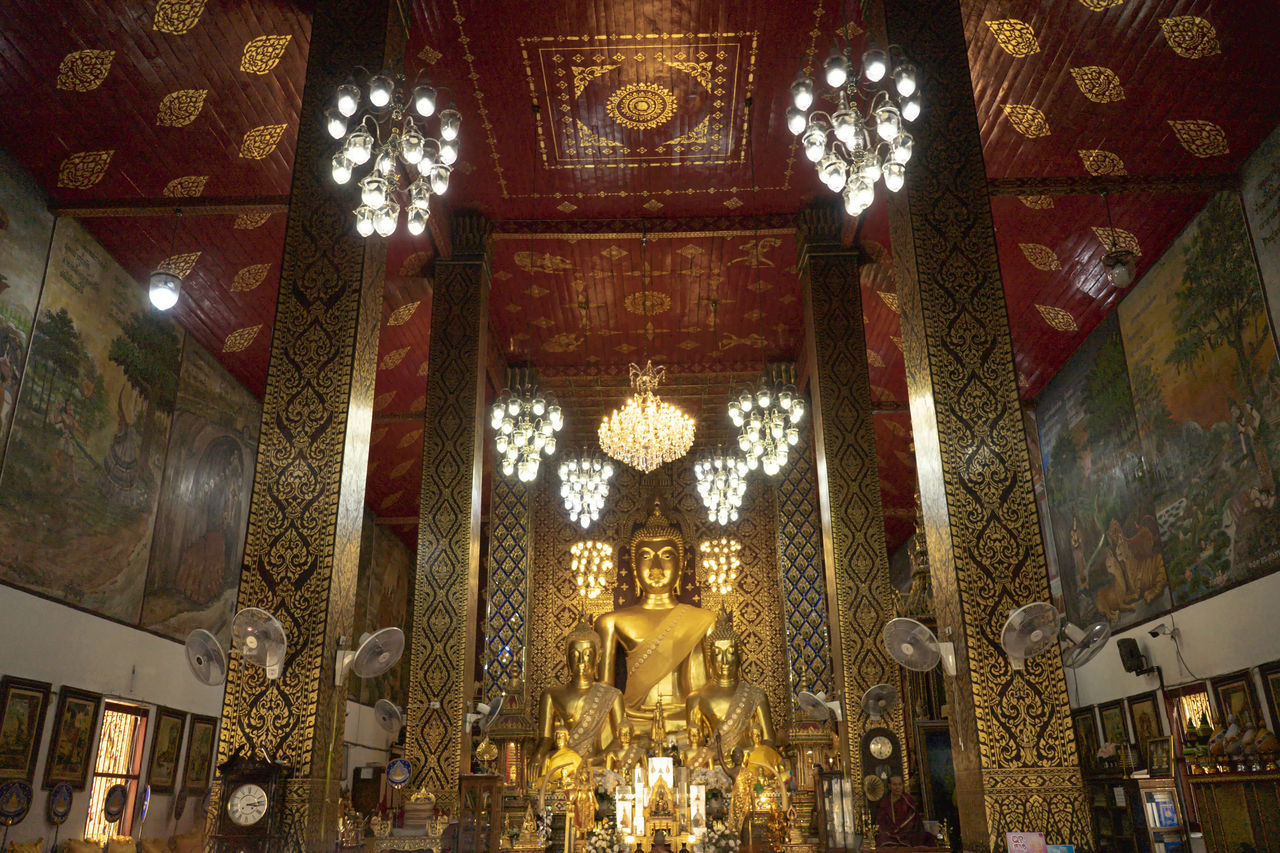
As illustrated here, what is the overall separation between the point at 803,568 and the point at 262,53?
347 inches

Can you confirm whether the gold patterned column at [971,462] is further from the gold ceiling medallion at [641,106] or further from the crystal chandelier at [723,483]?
the crystal chandelier at [723,483]

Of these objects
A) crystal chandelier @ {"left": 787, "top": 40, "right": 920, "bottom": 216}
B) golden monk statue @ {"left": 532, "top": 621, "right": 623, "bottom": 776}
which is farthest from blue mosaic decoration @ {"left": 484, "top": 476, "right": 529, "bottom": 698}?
crystal chandelier @ {"left": 787, "top": 40, "right": 920, "bottom": 216}

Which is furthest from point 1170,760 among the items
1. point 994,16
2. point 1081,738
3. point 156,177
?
point 156,177

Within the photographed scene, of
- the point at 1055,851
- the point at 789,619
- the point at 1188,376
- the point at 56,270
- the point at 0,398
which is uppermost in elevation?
the point at 56,270

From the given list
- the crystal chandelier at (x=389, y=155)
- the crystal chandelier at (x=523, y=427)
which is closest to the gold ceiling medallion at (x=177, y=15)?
the crystal chandelier at (x=389, y=155)

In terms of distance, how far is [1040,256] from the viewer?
9.61 metres

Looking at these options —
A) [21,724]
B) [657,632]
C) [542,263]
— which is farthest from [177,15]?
[657,632]

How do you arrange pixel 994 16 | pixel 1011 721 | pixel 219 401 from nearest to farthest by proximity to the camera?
pixel 1011 721
pixel 994 16
pixel 219 401

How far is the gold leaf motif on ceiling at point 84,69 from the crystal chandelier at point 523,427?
4167 millimetres

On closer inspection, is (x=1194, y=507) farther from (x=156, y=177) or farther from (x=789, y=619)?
(x=156, y=177)

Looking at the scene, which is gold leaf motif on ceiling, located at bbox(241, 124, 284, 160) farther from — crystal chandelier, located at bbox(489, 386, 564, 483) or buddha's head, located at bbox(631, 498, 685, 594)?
buddha's head, located at bbox(631, 498, 685, 594)

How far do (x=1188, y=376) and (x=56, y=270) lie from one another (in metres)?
→ 10.4

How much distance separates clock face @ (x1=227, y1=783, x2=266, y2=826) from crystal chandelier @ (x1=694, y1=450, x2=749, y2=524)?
736 cm

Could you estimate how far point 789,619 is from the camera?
39.8 ft
